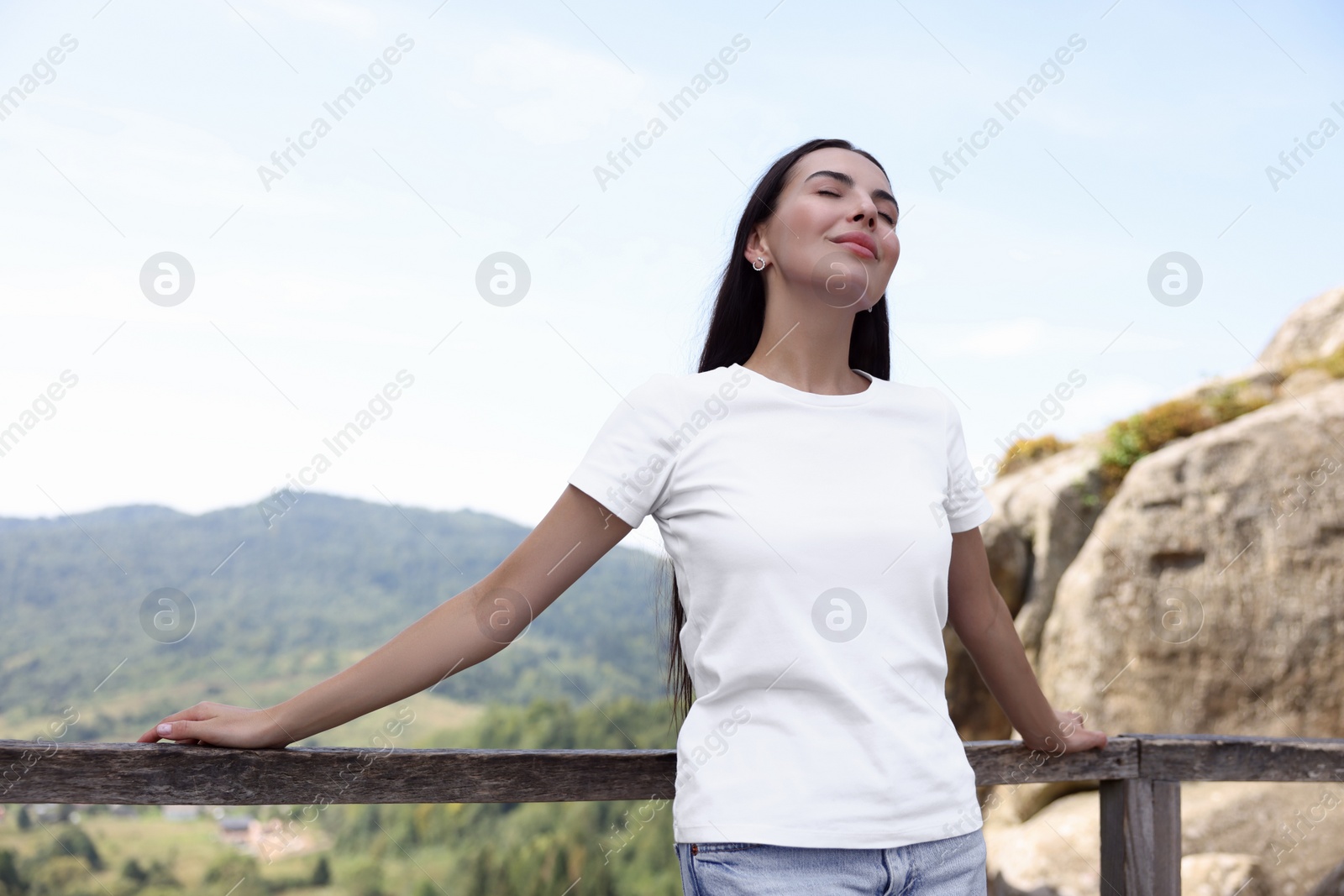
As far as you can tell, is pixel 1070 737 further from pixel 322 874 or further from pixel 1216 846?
pixel 322 874

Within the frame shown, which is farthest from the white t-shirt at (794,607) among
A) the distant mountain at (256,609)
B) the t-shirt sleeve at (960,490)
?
the distant mountain at (256,609)

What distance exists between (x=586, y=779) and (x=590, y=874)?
117ft

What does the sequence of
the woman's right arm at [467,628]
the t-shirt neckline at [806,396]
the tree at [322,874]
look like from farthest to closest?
1. the tree at [322,874]
2. the t-shirt neckline at [806,396]
3. the woman's right arm at [467,628]

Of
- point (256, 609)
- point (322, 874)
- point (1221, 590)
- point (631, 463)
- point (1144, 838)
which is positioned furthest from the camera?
point (256, 609)

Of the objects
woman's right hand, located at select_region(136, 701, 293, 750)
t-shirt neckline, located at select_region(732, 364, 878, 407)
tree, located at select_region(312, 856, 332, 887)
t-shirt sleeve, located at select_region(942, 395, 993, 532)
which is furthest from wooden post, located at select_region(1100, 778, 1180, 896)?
tree, located at select_region(312, 856, 332, 887)

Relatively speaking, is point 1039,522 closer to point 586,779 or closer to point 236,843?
point 586,779

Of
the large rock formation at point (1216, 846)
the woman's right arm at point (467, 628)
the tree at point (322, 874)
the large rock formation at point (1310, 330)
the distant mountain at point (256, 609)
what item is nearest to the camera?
the woman's right arm at point (467, 628)

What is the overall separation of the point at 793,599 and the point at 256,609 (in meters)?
69.7

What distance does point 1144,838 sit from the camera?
2104 mm

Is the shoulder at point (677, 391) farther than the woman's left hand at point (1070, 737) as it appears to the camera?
No

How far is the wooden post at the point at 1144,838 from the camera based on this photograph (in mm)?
2090

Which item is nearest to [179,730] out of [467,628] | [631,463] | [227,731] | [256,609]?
[227,731]

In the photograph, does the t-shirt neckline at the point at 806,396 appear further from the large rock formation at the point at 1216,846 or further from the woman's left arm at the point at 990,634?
the large rock formation at the point at 1216,846

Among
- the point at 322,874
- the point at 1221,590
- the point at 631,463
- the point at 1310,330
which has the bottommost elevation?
the point at 322,874
